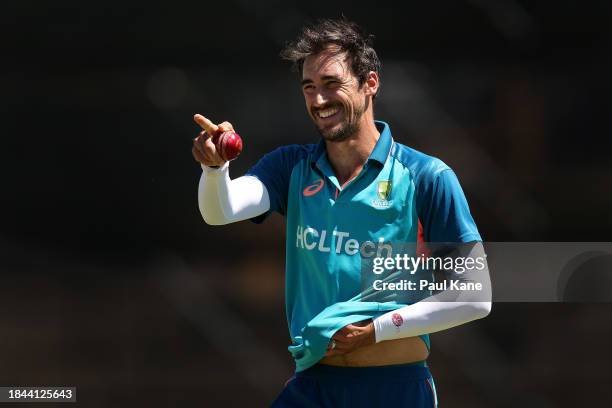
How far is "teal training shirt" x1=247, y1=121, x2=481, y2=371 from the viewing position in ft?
8.68

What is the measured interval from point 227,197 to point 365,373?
0.59m

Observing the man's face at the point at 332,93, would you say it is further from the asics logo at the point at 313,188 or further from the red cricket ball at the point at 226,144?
the red cricket ball at the point at 226,144

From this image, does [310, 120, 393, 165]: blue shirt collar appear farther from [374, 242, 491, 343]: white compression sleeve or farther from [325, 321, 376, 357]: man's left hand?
[325, 321, 376, 357]: man's left hand

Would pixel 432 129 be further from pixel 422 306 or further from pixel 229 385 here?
pixel 422 306

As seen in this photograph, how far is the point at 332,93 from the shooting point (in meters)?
2.71

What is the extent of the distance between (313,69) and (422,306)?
0.71 m

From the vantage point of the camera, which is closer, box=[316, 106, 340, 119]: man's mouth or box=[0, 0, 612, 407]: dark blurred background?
box=[316, 106, 340, 119]: man's mouth

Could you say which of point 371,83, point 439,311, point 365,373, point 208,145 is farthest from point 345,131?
point 365,373

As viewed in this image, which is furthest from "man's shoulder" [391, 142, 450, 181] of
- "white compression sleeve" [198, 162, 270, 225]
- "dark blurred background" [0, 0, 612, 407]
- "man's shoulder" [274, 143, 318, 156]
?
"dark blurred background" [0, 0, 612, 407]

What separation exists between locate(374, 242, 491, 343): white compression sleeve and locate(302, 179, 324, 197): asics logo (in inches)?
15.9

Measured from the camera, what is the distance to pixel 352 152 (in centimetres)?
278

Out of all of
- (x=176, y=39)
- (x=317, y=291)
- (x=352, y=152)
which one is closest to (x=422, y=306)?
(x=317, y=291)

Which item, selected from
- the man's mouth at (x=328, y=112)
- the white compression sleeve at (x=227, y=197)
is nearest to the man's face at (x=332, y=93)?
the man's mouth at (x=328, y=112)

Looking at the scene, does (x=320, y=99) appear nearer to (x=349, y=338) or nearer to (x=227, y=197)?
(x=227, y=197)
